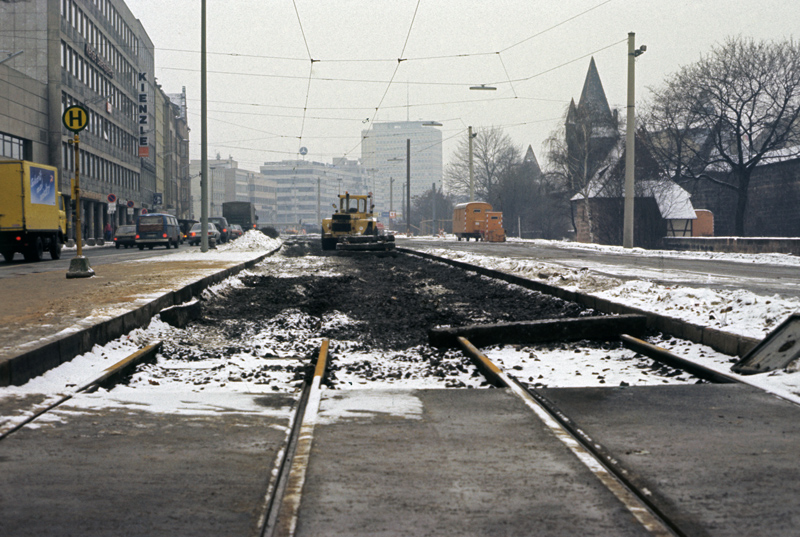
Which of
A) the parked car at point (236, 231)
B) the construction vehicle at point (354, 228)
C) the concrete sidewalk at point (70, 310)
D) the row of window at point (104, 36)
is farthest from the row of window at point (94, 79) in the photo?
the concrete sidewalk at point (70, 310)

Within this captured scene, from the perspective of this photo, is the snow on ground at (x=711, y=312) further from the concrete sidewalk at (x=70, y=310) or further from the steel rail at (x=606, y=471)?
the concrete sidewalk at (x=70, y=310)

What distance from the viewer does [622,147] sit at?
201ft

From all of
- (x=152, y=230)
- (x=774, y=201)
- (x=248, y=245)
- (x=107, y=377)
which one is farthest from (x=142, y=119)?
(x=107, y=377)

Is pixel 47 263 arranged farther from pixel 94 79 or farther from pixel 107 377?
pixel 94 79

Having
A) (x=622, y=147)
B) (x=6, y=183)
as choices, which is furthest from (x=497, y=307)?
(x=622, y=147)

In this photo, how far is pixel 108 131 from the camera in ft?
228

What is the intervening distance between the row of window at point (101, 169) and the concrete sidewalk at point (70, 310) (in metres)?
41.5

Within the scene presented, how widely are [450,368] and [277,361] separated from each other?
165cm

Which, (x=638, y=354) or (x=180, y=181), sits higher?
(x=180, y=181)

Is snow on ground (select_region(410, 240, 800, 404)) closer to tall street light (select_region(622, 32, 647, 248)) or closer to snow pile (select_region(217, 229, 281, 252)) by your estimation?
tall street light (select_region(622, 32, 647, 248))

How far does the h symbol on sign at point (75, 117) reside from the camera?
15.0 metres

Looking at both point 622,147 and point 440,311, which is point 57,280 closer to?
point 440,311

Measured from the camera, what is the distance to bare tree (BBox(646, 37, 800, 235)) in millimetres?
43125

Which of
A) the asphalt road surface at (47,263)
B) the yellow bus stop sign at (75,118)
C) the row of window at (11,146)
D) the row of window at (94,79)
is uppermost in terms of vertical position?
the row of window at (94,79)
